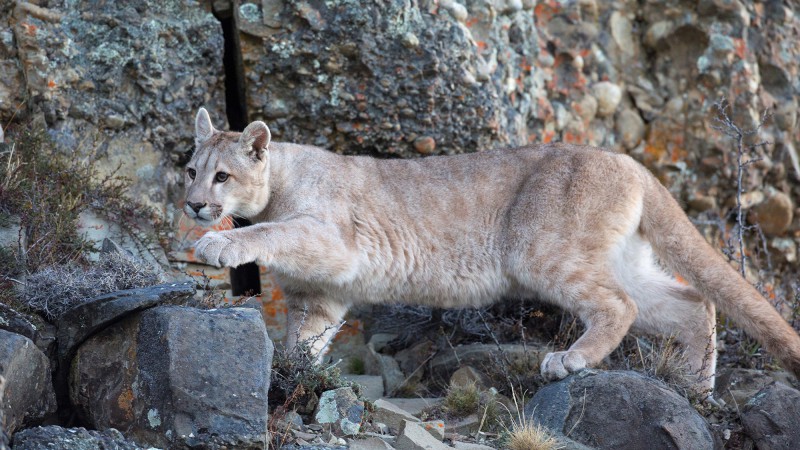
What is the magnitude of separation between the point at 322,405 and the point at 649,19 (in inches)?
228

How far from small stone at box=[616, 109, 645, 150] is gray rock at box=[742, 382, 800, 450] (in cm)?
386

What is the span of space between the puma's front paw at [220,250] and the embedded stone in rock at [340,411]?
104 centimetres

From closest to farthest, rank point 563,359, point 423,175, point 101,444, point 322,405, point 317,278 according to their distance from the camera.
Result: point 101,444 < point 322,405 < point 563,359 < point 317,278 < point 423,175

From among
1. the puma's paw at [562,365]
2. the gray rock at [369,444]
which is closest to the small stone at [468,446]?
the gray rock at [369,444]

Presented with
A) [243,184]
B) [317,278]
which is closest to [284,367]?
[317,278]

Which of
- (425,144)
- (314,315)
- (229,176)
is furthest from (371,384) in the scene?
(425,144)

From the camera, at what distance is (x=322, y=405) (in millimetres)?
4680

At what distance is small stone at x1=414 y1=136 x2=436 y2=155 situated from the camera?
741 centimetres

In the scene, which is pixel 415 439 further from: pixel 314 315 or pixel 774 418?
pixel 774 418

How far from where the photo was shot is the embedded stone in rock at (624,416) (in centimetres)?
472

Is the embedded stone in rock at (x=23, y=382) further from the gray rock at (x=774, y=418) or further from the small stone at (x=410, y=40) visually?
the small stone at (x=410, y=40)

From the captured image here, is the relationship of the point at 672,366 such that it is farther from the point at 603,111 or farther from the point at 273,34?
the point at 273,34

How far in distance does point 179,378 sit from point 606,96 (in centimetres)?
573

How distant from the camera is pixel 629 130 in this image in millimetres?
8500
